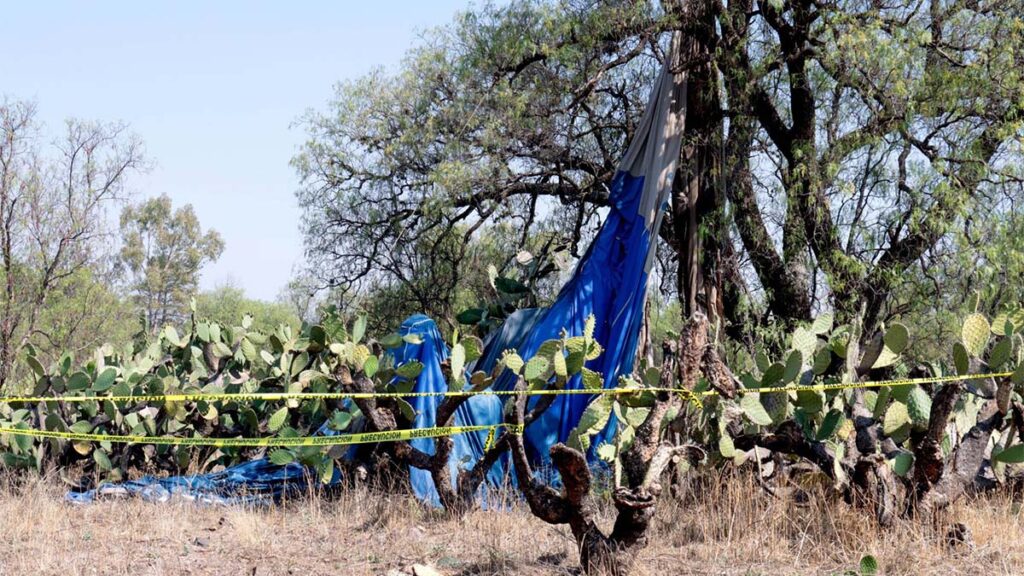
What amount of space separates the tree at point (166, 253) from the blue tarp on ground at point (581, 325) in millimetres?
24235

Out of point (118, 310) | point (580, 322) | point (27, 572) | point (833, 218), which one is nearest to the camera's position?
point (27, 572)

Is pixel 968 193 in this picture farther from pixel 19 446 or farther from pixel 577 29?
pixel 19 446

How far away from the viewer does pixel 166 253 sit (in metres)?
32.5

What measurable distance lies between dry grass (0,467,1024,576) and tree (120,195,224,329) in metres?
25.4

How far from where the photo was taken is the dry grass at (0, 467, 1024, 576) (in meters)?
4.41

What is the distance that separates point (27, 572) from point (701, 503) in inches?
124

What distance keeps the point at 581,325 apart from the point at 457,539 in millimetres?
2383

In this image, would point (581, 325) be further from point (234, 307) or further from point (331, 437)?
point (234, 307)

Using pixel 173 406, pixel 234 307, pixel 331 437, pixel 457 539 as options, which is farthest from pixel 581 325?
pixel 234 307

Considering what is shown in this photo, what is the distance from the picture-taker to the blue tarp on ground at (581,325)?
6.31m

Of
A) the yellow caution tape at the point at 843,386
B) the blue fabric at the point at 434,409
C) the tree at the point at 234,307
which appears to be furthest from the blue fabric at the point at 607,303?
the tree at the point at 234,307

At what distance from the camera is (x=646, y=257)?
7367 millimetres

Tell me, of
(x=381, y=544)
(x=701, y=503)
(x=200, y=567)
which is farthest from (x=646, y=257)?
(x=200, y=567)

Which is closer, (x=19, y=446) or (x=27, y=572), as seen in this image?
(x=27, y=572)
